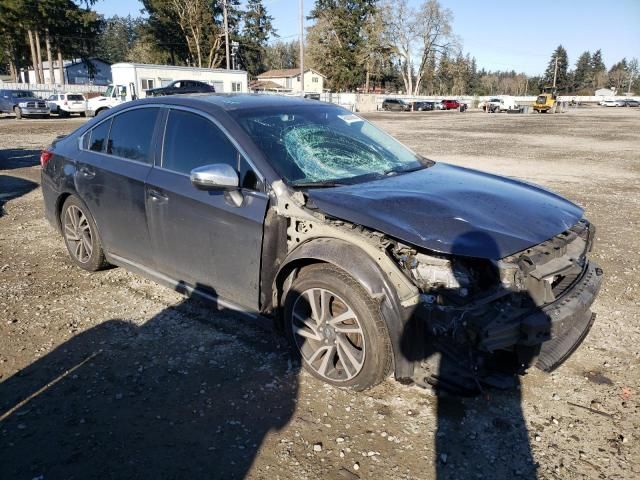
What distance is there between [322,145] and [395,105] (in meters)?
56.0

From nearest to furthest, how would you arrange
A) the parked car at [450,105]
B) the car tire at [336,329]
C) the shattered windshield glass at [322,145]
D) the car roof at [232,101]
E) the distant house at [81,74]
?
the car tire at [336,329]
the shattered windshield glass at [322,145]
the car roof at [232,101]
the parked car at [450,105]
the distant house at [81,74]

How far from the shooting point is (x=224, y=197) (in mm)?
3418

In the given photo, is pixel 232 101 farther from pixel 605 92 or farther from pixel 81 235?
pixel 605 92

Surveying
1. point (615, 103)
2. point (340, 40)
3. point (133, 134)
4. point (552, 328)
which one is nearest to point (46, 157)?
point (133, 134)

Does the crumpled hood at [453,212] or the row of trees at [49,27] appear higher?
the row of trees at [49,27]

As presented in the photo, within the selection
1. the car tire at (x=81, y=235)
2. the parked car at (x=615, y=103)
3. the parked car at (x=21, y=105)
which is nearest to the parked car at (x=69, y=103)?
the parked car at (x=21, y=105)

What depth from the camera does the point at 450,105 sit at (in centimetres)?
6469

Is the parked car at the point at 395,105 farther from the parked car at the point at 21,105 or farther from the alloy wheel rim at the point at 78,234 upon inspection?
the alloy wheel rim at the point at 78,234

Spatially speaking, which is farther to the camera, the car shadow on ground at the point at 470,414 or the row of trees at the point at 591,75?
the row of trees at the point at 591,75

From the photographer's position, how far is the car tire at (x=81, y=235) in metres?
4.74

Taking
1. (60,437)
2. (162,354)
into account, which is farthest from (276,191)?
(60,437)

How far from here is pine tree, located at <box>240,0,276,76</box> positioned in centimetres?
6569

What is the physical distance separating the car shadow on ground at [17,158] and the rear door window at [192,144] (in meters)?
9.53

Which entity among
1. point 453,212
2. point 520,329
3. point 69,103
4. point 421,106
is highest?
point 421,106
